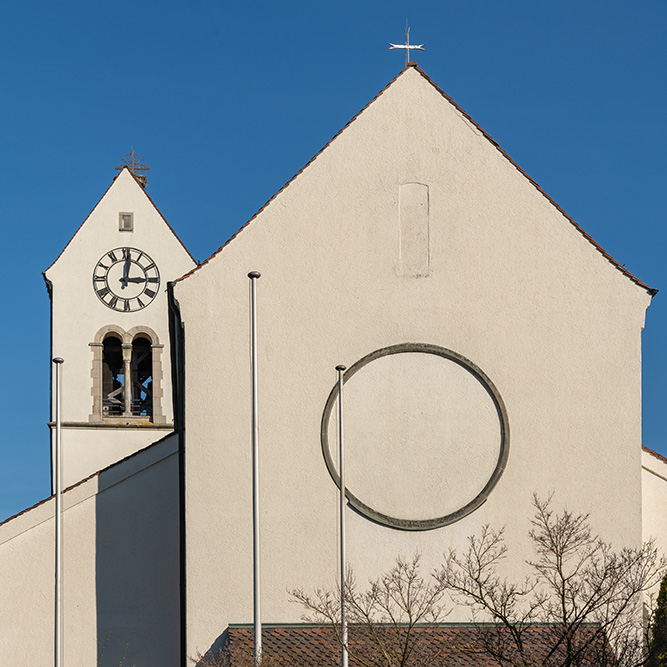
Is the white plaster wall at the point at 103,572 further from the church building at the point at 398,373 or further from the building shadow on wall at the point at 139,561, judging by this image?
the church building at the point at 398,373

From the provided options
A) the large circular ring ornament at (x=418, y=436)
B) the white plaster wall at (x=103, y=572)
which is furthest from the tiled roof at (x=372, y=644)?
the white plaster wall at (x=103, y=572)

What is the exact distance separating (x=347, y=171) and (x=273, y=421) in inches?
201

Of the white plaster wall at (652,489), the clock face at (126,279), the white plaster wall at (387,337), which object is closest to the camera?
the white plaster wall at (387,337)

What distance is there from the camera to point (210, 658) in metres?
26.6

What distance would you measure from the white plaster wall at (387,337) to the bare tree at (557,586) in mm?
387

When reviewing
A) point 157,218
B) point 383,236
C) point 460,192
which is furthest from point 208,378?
point 157,218

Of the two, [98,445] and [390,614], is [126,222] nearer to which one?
[98,445]

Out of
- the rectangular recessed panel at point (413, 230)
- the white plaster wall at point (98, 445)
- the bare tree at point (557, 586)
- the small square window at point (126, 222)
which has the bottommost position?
the bare tree at point (557, 586)

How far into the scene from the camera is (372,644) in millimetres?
25266

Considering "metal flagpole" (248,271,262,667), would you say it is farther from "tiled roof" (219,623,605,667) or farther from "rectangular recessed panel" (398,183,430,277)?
"rectangular recessed panel" (398,183,430,277)

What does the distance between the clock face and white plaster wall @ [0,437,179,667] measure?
12.7 metres

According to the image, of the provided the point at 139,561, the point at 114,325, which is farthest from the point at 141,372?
the point at 139,561

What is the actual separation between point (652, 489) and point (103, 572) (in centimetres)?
1125

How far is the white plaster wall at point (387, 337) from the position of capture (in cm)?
2717
